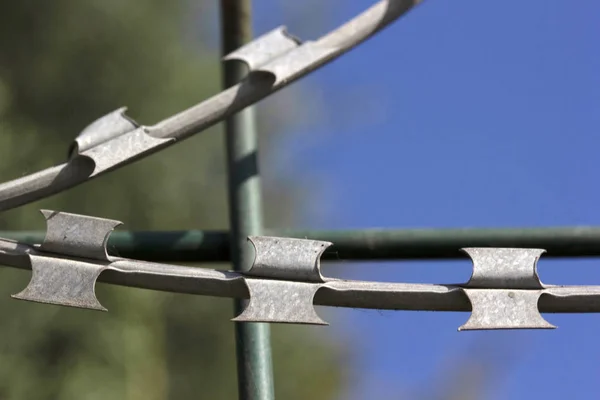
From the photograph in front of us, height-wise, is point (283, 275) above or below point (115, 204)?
below

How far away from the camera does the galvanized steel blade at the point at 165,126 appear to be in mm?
1384

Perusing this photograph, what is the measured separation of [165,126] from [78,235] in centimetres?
25

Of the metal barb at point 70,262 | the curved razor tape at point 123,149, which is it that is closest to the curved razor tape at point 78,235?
the metal barb at point 70,262

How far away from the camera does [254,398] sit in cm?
145

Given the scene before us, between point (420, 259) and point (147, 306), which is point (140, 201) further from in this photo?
point (420, 259)

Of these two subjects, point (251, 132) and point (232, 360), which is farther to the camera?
point (232, 360)

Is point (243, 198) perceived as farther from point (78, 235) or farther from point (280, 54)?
point (78, 235)

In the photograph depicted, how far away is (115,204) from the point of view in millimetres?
5133

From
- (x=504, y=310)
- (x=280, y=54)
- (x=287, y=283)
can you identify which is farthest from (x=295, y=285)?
(x=280, y=54)

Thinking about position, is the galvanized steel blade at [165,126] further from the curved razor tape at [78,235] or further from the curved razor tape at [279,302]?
the curved razor tape at [279,302]

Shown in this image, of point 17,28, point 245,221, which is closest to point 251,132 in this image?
point 245,221

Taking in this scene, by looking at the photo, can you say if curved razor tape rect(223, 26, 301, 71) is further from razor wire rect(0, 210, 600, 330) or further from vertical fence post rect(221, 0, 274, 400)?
razor wire rect(0, 210, 600, 330)

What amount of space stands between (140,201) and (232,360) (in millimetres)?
888

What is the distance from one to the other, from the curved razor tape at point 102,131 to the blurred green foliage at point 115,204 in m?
3.03
